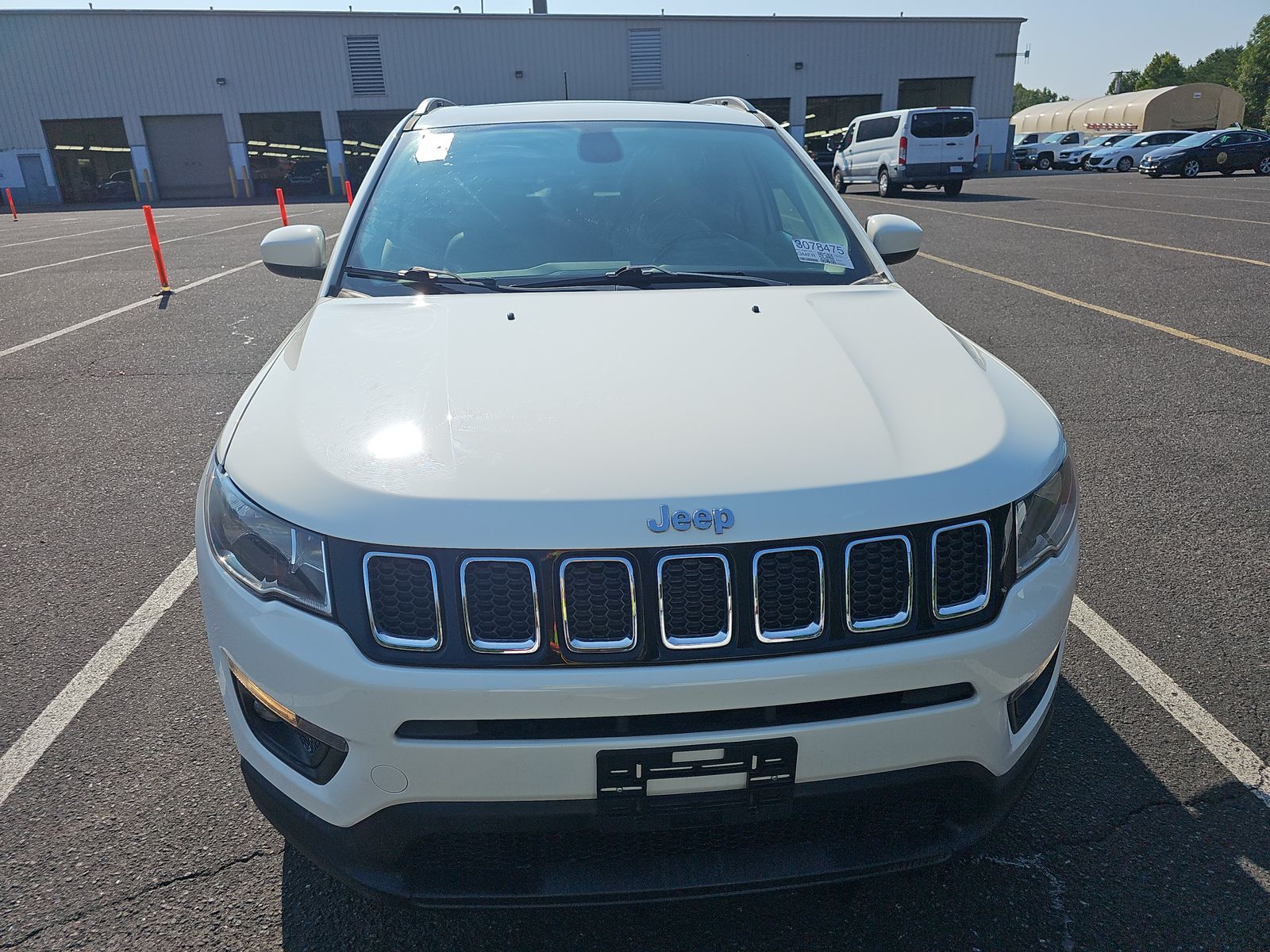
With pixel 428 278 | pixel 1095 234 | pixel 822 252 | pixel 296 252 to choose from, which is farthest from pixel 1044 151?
pixel 428 278

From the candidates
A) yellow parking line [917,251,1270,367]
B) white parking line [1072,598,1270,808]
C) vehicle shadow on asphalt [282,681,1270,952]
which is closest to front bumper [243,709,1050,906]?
vehicle shadow on asphalt [282,681,1270,952]

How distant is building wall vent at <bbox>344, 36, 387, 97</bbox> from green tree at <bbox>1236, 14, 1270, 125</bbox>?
264 ft

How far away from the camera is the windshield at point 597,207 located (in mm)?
2850

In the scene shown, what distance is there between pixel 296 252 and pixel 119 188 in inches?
1728

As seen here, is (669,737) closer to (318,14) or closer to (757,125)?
(757,125)

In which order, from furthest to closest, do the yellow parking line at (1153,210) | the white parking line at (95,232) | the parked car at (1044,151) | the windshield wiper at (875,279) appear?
the parked car at (1044,151) < the white parking line at (95,232) < the yellow parking line at (1153,210) < the windshield wiper at (875,279)

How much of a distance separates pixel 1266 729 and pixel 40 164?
4713 centimetres

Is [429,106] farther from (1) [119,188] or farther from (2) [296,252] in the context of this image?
(1) [119,188]

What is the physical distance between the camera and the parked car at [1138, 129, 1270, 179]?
3005 cm

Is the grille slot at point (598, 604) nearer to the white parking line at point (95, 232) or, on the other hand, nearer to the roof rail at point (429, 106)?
the roof rail at point (429, 106)

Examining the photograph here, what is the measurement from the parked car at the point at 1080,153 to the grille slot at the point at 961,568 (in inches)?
1810

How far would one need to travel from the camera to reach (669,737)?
1590 mm

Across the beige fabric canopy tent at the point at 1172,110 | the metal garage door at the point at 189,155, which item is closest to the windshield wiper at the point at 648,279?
the metal garage door at the point at 189,155

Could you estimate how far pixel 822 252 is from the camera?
2.96 meters
